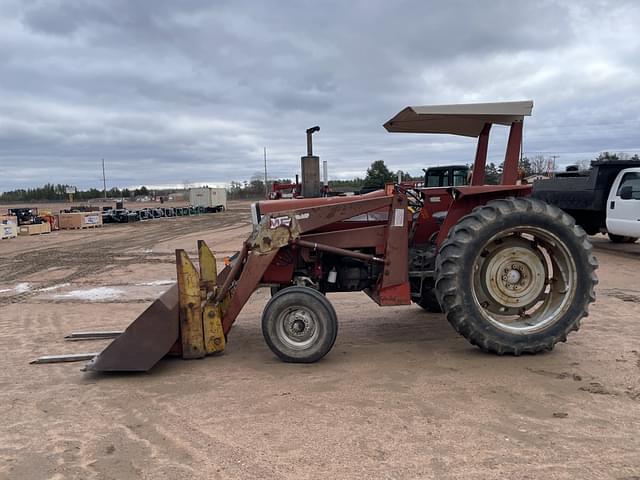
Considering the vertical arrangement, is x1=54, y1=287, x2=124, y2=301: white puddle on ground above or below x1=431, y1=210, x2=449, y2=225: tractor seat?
below

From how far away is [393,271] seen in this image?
16.9 feet

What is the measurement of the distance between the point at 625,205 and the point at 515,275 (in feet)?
27.8

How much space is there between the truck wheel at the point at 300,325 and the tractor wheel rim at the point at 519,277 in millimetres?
1530

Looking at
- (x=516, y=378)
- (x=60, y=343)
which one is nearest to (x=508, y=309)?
(x=516, y=378)

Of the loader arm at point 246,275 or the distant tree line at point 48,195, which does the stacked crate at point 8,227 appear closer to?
the loader arm at point 246,275

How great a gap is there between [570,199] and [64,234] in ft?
67.9

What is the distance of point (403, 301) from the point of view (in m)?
5.13

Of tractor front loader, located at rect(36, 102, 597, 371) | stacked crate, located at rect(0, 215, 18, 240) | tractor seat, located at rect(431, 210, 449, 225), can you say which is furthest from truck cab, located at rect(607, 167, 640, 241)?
stacked crate, located at rect(0, 215, 18, 240)

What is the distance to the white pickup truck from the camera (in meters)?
11.8

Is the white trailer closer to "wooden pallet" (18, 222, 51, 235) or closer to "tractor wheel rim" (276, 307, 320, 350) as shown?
"wooden pallet" (18, 222, 51, 235)

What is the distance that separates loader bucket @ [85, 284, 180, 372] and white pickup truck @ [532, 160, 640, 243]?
10780mm

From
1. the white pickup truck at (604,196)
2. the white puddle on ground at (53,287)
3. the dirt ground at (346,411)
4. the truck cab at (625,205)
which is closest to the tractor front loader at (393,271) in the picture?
the dirt ground at (346,411)

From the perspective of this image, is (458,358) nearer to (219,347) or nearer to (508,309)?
(508,309)

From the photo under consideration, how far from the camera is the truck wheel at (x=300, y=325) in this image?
476 centimetres
